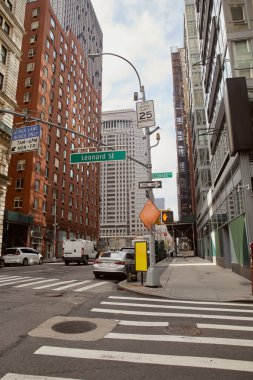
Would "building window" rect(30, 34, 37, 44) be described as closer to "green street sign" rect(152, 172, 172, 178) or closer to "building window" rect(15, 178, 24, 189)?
"building window" rect(15, 178, 24, 189)

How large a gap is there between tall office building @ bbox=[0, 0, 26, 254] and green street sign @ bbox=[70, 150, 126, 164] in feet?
66.2

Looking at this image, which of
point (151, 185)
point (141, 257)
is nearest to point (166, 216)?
point (151, 185)

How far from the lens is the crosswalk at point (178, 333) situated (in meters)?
4.67

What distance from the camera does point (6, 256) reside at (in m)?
29.8

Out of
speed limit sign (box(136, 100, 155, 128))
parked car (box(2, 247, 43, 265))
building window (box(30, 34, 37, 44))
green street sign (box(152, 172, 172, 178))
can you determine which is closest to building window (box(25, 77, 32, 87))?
building window (box(30, 34, 37, 44))

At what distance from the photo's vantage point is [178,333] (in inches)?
242

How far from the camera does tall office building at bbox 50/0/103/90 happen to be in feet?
281

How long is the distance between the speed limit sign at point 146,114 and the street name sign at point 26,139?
16.1ft

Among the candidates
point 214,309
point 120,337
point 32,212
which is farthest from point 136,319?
point 32,212

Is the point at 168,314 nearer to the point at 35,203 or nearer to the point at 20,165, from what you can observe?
the point at 35,203

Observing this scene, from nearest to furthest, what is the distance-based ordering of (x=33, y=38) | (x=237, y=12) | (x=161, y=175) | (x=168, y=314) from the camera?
1. (x=168, y=314)
2. (x=161, y=175)
3. (x=237, y=12)
4. (x=33, y=38)

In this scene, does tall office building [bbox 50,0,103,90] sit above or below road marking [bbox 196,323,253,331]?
above

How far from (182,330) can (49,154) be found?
50.0 m

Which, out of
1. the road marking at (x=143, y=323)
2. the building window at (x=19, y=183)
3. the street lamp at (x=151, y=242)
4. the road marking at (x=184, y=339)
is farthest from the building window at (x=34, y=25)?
the road marking at (x=184, y=339)
